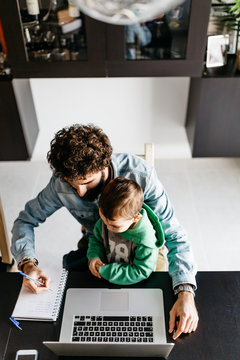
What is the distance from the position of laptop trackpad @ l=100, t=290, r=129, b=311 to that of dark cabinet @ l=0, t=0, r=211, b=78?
1608mm

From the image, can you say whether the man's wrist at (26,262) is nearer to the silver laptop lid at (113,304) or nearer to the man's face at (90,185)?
the silver laptop lid at (113,304)

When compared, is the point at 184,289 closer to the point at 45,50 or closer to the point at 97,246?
the point at 97,246

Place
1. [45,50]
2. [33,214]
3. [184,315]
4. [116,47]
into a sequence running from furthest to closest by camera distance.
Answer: [45,50] < [116,47] < [33,214] < [184,315]

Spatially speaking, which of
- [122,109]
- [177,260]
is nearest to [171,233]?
[177,260]

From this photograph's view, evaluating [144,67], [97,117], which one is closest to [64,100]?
[97,117]

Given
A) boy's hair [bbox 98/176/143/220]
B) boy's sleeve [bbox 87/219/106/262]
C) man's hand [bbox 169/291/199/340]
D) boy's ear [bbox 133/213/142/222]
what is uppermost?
boy's hair [bbox 98/176/143/220]

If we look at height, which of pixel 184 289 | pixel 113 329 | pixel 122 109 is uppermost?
pixel 122 109

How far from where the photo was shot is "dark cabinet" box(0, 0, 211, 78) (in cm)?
214

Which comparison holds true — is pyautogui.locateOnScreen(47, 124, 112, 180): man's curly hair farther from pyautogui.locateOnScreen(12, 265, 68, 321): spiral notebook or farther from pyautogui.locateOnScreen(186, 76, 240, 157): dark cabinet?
pyautogui.locateOnScreen(186, 76, 240, 157): dark cabinet

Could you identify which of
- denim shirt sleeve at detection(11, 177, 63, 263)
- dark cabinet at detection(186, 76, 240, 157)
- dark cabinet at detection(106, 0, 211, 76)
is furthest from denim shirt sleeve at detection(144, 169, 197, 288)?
dark cabinet at detection(186, 76, 240, 157)

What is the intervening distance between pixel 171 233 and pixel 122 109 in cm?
186

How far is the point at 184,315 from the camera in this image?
3.40 ft

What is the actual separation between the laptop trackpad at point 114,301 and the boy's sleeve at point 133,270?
0.13ft

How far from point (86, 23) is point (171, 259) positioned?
1.56 metres
